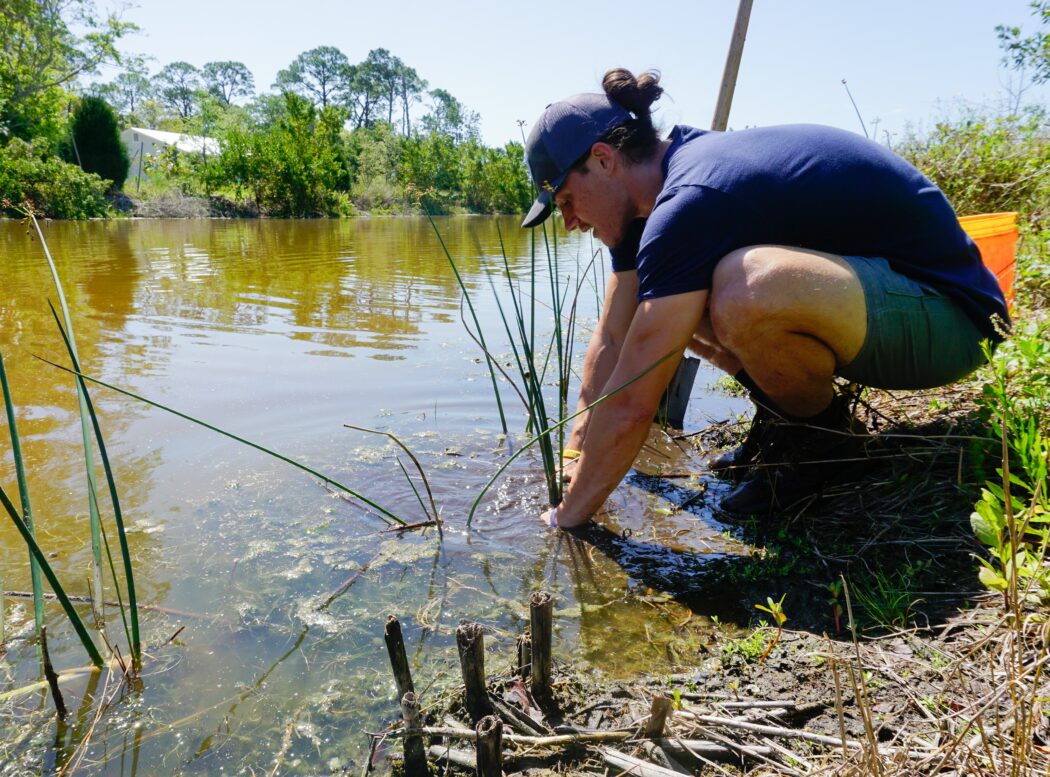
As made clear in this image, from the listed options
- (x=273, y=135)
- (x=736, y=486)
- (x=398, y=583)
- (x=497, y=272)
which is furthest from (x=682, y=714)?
(x=273, y=135)

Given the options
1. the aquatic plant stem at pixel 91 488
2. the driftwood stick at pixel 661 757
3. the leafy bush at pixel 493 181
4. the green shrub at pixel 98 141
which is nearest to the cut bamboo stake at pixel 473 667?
the driftwood stick at pixel 661 757

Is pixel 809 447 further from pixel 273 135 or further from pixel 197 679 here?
pixel 273 135

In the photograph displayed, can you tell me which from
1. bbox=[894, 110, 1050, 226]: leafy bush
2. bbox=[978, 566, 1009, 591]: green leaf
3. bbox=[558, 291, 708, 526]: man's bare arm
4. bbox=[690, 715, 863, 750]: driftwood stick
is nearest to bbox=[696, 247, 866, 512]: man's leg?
bbox=[558, 291, 708, 526]: man's bare arm

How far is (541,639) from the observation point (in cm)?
118

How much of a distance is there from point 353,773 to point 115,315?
513cm

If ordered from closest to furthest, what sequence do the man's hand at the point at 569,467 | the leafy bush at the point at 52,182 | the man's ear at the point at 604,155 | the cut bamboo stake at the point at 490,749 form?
the cut bamboo stake at the point at 490,749, the man's ear at the point at 604,155, the man's hand at the point at 569,467, the leafy bush at the point at 52,182

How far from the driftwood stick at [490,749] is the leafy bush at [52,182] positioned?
713 inches

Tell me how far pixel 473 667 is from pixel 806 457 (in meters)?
1.39

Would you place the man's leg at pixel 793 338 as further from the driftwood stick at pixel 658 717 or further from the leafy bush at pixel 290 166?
the leafy bush at pixel 290 166

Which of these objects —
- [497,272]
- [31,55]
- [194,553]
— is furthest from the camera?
[31,55]

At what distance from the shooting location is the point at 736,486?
96.7 inches

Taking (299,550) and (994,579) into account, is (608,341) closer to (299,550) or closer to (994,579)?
(299,550)

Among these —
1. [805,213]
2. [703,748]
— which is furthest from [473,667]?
[805,213]

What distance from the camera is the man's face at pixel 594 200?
207 centimetres
